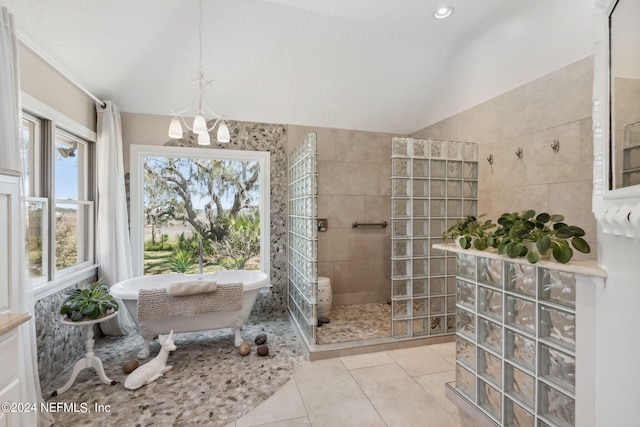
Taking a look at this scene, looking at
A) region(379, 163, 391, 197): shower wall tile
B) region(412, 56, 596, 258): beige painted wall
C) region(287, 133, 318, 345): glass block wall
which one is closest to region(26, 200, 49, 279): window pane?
region(287, 133, 318, 345): glass block wall

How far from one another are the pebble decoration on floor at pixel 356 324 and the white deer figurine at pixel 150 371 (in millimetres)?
1387

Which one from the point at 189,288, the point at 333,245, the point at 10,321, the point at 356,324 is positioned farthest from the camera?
the point at 333,245

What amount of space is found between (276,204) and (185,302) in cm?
166

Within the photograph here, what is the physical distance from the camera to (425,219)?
281 cm

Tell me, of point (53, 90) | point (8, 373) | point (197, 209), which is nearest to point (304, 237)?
point (197, 209)

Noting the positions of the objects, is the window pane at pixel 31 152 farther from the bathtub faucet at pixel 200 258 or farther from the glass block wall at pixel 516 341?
the glass block wall at pixel 516 341

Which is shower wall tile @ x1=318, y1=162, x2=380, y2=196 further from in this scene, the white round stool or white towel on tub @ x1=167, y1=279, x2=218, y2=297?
white towel on tub @ x1=167, y1=279, x2=218, y2=297

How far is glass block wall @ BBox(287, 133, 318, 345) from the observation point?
2615 mm

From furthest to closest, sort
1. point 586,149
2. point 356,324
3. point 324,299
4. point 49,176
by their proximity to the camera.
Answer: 1. point 324,299
2. point 356,324
3. point 49,176
4. point 586,149

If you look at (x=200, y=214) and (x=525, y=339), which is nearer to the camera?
(x=525, y=339)

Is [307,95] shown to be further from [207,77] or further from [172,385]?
[172,385]

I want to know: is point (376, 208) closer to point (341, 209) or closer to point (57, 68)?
point (341, 209)

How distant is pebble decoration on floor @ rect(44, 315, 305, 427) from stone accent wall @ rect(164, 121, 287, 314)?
684 millimetres

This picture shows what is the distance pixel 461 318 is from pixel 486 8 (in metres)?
2.55
